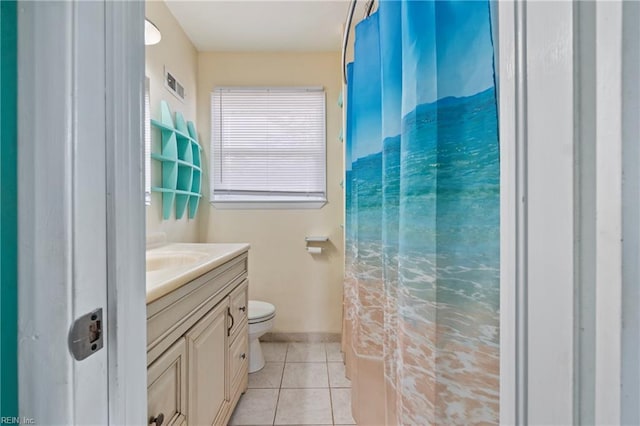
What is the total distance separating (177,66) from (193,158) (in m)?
0.65

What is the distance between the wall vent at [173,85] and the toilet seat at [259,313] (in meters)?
1.61

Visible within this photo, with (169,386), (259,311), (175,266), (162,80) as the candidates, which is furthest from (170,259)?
(162,80)

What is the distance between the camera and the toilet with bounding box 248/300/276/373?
184 cm

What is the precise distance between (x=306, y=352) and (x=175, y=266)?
4.73ft

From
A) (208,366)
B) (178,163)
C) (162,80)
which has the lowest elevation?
(208,366)

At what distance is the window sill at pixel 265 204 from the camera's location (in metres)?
2.39

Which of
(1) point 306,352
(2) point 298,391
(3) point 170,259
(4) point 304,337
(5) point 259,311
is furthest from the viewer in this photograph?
(4) point 304,337

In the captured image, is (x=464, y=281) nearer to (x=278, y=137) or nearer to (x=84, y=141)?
(x=84, y=141)

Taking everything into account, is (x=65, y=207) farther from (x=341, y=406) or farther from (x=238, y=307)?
Answer: (x=341, y=406)

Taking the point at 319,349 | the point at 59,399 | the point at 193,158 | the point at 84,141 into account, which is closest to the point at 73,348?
the point at 59,399

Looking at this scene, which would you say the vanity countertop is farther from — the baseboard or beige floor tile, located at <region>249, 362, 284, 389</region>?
the baseboard

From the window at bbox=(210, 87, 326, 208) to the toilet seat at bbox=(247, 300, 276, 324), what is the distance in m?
0.82

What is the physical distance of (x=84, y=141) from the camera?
0.34 m

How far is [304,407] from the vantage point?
158 centimetres
